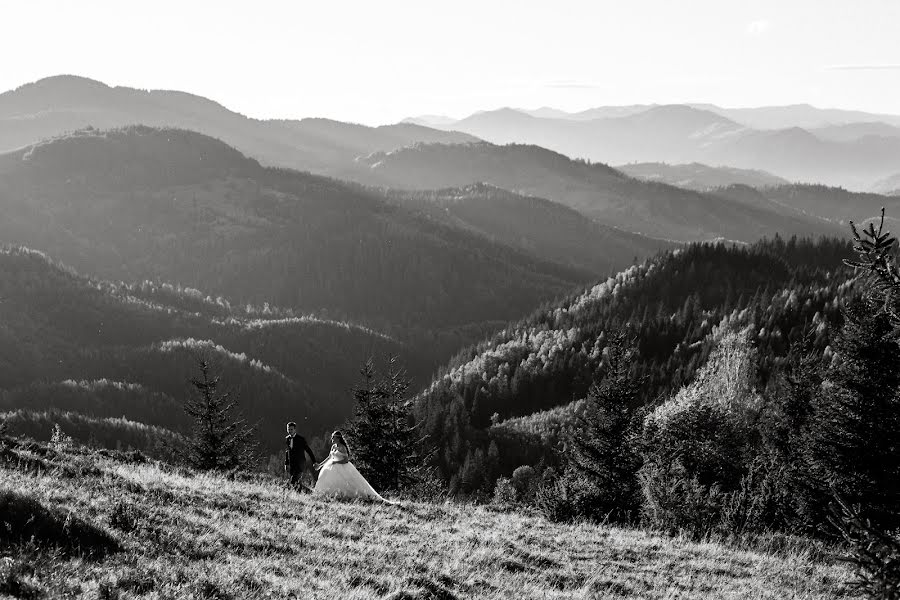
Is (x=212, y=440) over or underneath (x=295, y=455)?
underneath

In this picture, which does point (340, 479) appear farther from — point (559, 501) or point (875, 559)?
point (559, 501)

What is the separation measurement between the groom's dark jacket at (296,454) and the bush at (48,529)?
1128cm

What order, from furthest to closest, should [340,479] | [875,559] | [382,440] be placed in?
1. [382,440]
2. [340,479]
3. [875,559]

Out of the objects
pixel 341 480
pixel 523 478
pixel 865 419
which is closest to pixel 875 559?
pixel 341 480

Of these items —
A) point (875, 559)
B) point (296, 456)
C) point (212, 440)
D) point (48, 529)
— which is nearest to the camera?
point (875, 559)

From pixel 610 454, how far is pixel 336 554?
93.5 feet

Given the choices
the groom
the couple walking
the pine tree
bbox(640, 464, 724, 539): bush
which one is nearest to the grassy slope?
the couple walking

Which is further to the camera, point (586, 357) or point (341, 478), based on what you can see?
point (586, 357)

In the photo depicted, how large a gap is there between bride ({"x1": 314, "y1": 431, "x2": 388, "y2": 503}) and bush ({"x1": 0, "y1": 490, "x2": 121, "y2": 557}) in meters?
10.1

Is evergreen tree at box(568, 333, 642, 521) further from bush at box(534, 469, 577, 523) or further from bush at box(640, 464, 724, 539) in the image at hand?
bush at box(640, 464, 724, 539)

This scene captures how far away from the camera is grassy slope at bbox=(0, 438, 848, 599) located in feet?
35.9

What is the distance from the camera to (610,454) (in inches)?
1565

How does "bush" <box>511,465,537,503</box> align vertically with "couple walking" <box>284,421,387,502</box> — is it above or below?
below

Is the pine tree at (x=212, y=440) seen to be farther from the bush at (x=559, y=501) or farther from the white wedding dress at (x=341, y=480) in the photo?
the white wedding dress at (x=341, y=480)
